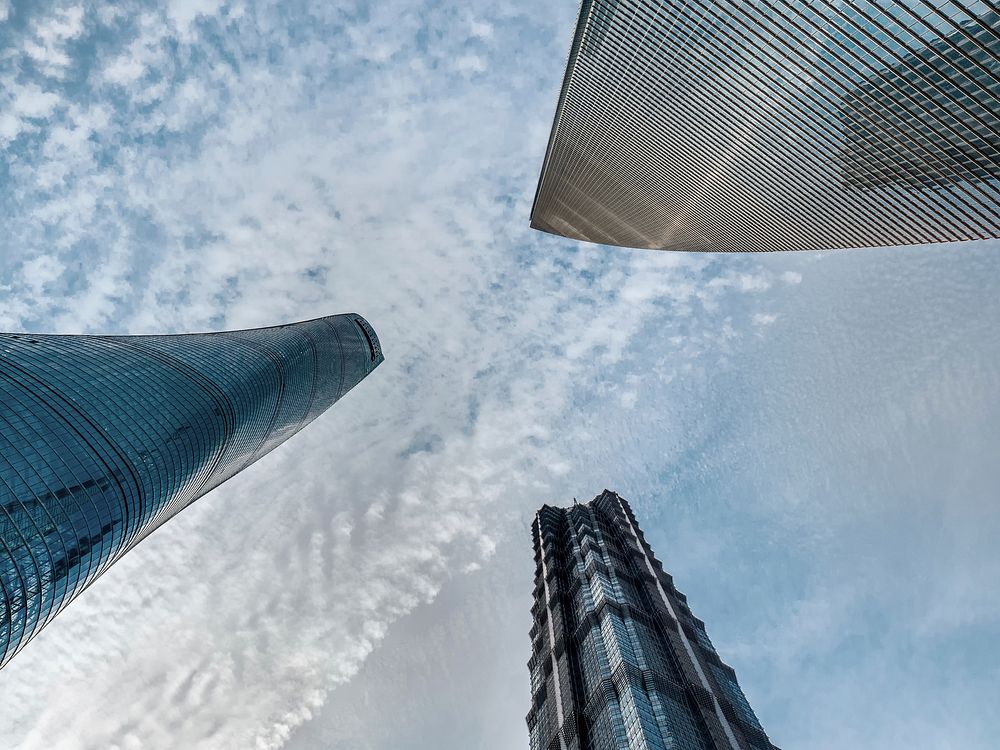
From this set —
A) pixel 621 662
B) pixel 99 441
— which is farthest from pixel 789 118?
pixel 99 441

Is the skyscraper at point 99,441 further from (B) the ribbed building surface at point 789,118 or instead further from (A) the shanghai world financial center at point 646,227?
(B) the ribbed building surface at point 789,118

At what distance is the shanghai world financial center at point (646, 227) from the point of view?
2547 inches

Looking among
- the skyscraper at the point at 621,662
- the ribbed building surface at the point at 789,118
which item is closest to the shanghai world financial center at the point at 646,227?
the ribbed building surface at the point at 789,118

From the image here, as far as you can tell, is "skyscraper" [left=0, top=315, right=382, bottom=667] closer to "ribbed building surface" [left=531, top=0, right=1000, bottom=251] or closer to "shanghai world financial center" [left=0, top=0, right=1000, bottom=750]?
"shanghai world financial center" [left=0, top=0, right=1000, bottom=750]

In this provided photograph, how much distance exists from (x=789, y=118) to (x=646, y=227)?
54.1 metres

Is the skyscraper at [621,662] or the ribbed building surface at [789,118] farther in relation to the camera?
the skyscraper at [621,662]

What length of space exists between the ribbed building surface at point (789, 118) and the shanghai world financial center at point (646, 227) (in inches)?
11.9

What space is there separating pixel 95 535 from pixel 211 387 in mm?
36562

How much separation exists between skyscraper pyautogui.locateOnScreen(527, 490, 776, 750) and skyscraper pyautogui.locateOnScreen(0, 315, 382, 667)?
303 ft

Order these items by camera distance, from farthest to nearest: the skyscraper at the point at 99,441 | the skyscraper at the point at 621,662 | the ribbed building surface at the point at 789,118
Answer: the skyscraper at the point at 621,662 → the skyscraper at the point at 99,441 → the ribbed building surface at the point at 789,118

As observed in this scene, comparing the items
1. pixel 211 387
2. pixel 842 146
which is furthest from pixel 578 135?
pixel 211 387

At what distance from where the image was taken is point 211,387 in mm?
106750

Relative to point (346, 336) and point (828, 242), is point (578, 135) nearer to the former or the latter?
point (828, 242)

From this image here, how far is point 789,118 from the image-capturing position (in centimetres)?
8062
